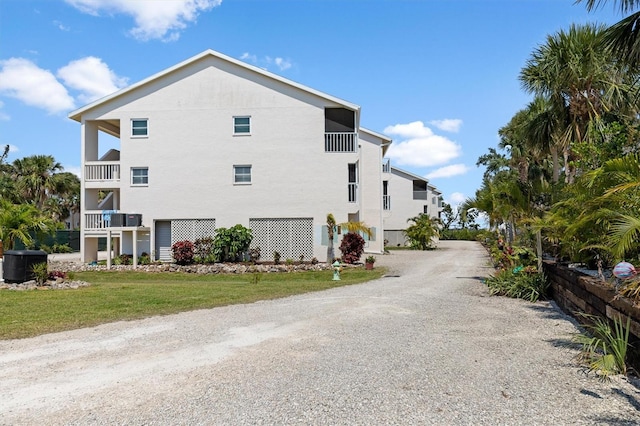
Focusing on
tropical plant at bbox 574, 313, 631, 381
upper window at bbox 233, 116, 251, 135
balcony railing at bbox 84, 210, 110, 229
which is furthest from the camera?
balcony railing at bbox 84, 210, 110, 229

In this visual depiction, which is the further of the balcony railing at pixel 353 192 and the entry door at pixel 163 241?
the entry door at pixel 163 241

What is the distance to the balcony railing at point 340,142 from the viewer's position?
24656 mm

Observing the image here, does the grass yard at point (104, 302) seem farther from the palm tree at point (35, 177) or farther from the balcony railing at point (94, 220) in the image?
the palm tree at point (35, 177)

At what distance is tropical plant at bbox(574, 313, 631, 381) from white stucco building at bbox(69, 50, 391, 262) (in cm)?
1802


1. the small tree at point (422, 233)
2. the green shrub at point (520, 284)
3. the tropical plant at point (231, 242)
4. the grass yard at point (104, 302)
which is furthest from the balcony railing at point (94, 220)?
the small tree at point (422, 233)

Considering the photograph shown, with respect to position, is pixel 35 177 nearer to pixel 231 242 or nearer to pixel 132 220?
pixel 132 220

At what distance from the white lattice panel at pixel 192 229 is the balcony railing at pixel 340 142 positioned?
6862mm

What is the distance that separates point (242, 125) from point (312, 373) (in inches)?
817

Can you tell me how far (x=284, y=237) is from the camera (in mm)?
24781

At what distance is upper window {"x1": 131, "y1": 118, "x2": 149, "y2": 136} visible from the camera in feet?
83.4

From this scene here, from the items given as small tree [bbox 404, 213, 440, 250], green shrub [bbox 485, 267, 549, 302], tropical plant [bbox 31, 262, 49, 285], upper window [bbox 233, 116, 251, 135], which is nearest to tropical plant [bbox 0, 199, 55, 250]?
tropical plant [bbox 31, 262, 49, 285]

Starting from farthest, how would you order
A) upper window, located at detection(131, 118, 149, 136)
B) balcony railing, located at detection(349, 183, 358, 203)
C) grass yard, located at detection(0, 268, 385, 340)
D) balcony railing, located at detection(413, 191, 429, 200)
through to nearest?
1. balcony railing, located at detection(413, 191, 429, 200)
2. upper window, located at detection(131, 118, 149, 136)
3. balcony railing, located at detection(349, 183, 358, 203)
4. grass yard, located at detection(0, 268, 385, 340)

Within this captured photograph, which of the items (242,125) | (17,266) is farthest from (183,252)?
(17,266)

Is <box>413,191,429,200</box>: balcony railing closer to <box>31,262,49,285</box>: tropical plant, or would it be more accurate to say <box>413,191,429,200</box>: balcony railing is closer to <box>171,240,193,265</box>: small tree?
<box>171,240,193,265</box>: small tree
